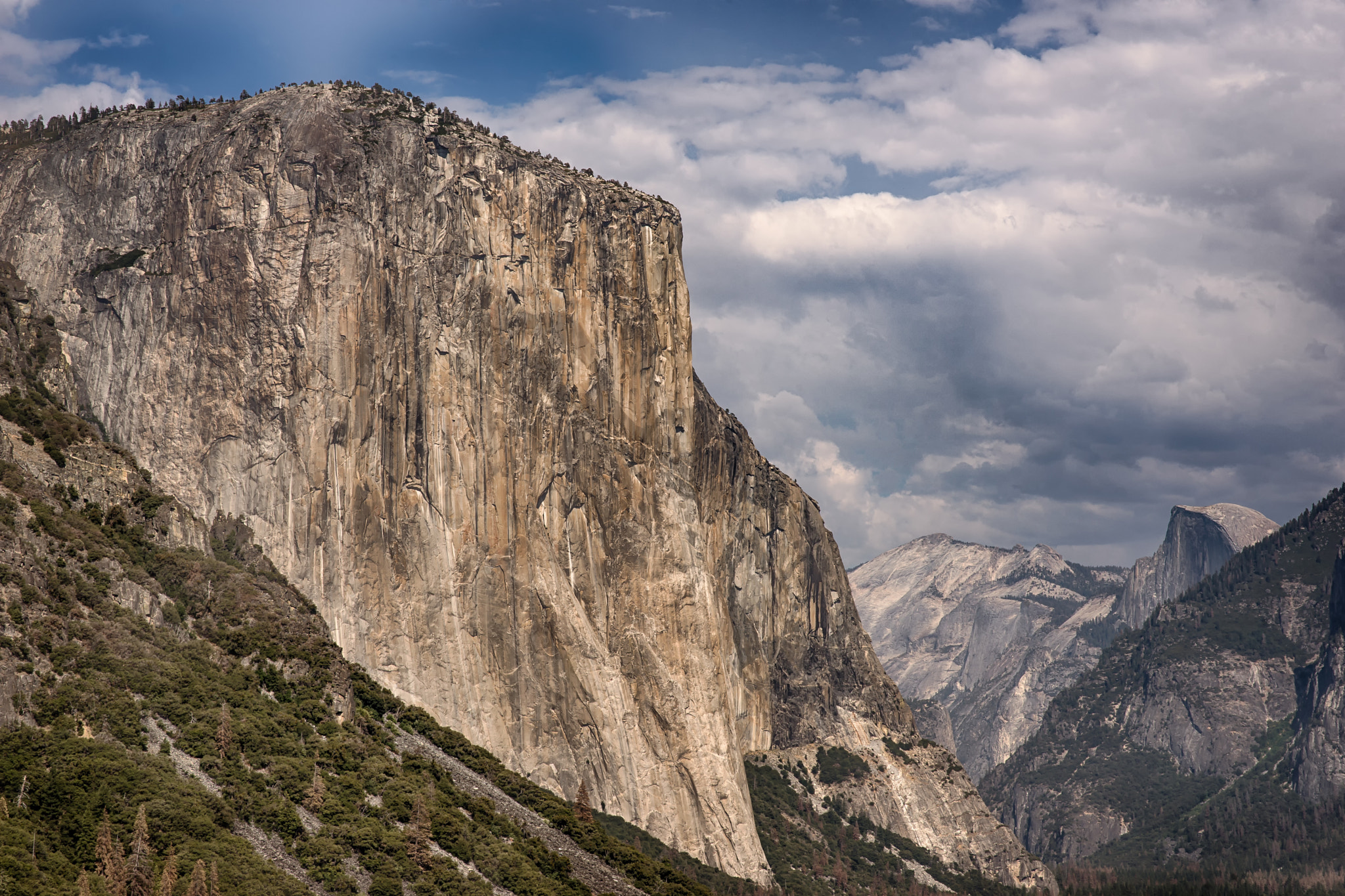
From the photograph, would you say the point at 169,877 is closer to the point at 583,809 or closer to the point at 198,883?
the point at 198,883

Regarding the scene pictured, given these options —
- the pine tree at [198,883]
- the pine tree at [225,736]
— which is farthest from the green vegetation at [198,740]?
the pine tree at [198,883]

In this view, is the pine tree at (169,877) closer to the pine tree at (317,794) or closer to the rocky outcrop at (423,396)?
the pine tree at (317,794)

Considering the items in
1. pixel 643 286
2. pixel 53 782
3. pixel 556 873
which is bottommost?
pixel 556 873

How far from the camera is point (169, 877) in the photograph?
83438 millimetres

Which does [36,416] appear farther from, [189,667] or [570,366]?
[570,366]

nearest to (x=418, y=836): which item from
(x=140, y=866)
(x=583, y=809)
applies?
(x=140, y=866)

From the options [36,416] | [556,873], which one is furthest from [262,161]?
[556,873]

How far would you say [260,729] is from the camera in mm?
108812

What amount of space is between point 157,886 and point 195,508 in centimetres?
A: 7923

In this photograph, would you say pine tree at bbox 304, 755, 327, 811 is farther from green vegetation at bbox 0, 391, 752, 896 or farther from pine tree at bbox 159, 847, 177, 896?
pine tree at bbox 159, 847, 177, 896

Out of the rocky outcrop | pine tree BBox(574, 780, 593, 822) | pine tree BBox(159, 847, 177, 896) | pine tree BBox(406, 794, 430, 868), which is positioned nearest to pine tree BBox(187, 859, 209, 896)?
pine tree BBox(159, 847, 177, 896)

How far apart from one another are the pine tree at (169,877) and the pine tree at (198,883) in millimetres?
952

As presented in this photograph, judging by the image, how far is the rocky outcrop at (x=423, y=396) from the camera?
161 metres

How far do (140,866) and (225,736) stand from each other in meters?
20.2
